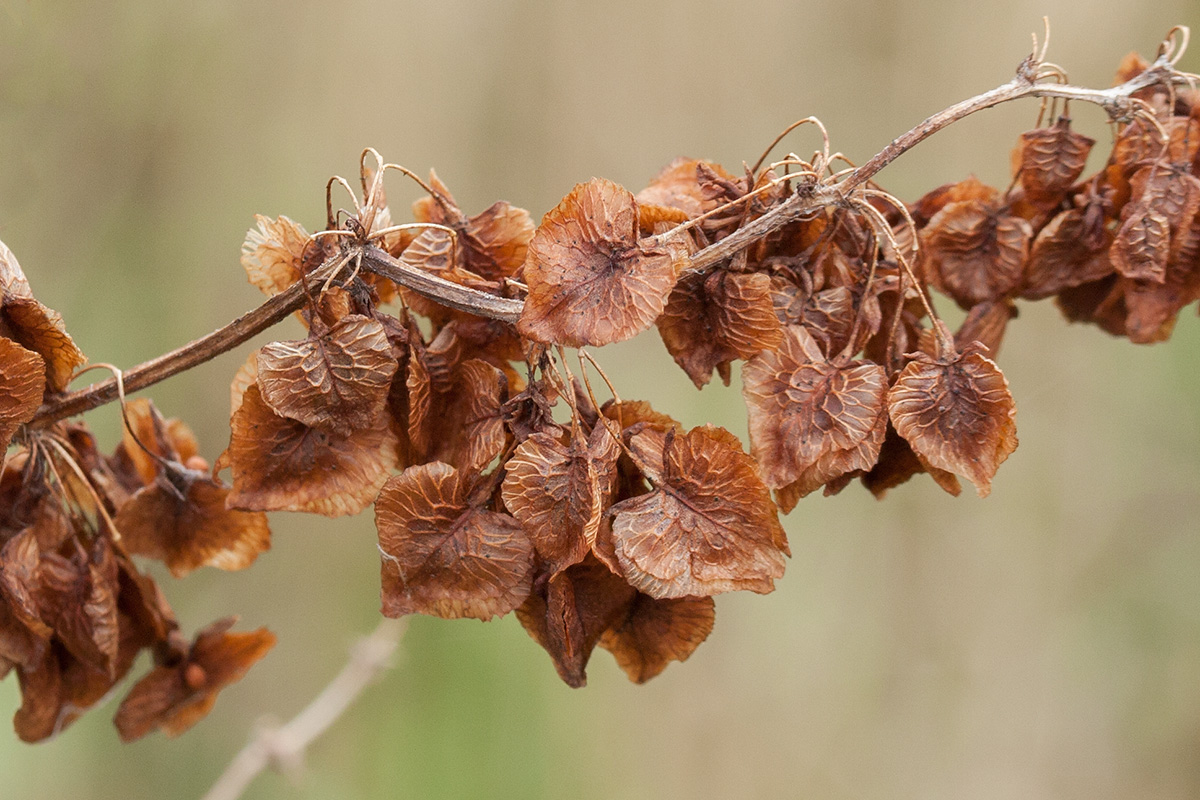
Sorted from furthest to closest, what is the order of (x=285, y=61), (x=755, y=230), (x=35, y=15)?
(x=285, y=61), (x=35, y=15), (x=755, y=230)

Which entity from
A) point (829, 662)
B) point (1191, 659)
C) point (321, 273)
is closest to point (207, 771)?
point (829, 662)

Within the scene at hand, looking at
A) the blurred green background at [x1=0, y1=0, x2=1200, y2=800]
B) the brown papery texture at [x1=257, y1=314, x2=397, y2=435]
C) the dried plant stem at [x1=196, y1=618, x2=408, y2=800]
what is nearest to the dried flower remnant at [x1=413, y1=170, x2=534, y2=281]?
the brown papery texture at [x1=257, y1=314, x2=397, y2=435]

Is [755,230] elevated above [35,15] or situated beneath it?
situated beneath

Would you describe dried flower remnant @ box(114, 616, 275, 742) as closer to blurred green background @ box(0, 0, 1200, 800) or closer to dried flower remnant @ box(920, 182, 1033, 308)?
dried flower remnant @ box(920, 182, 1033, 308)

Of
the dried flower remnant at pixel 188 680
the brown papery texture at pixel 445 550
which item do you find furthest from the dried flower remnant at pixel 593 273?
the dried flower remnant at pixel 188 680

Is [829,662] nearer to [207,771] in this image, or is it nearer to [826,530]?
[826,530]

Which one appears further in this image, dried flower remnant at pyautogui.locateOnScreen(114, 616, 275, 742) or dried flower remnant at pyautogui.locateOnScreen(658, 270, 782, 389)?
dried flower remnant at pyautogui.locateOnScreen(114, 616, 275, 742)

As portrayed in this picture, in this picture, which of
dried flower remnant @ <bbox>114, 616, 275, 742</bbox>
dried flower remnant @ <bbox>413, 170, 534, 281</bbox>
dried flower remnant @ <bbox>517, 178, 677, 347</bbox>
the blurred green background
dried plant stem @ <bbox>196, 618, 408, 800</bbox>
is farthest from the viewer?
the blurred green background
